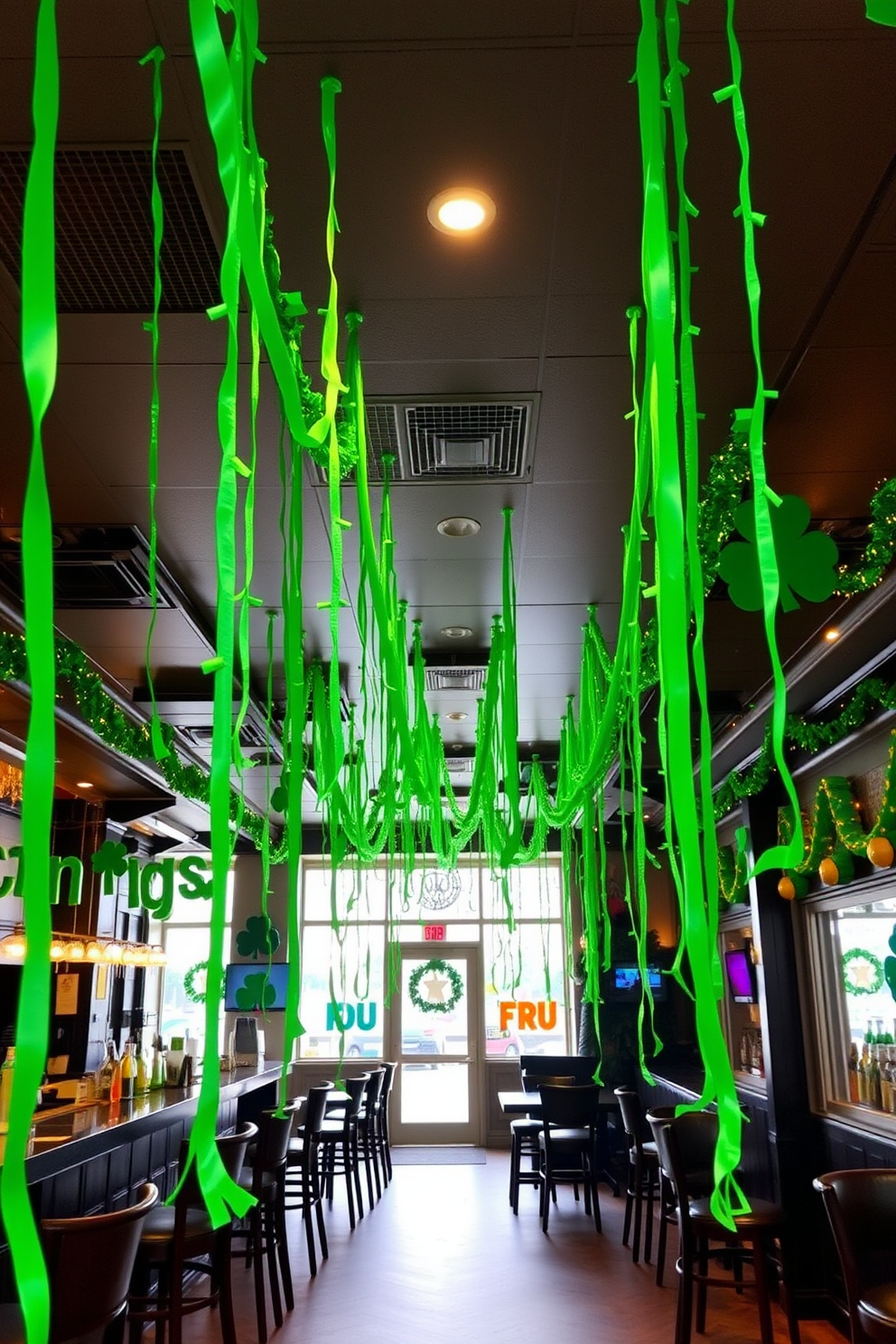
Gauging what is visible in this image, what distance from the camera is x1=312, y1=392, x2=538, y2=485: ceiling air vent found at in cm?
319

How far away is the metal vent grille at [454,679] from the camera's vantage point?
5.86 m

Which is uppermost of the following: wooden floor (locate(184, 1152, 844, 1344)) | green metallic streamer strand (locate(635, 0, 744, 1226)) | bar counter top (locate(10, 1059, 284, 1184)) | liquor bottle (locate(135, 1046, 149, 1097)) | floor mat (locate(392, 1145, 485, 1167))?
green metallic streamer strand (locate(635, 0, 744, 1226))

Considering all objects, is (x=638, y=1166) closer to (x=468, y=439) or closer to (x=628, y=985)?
(x=628, y=985)

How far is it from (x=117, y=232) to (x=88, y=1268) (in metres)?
2.68

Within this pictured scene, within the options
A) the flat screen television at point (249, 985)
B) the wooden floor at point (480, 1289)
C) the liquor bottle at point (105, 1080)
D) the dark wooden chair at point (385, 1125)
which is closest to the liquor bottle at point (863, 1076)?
the wooden floor at point (480, 1289)

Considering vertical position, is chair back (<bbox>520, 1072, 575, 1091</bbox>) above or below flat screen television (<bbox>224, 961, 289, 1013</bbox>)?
below

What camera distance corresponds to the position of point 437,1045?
11.2 meters

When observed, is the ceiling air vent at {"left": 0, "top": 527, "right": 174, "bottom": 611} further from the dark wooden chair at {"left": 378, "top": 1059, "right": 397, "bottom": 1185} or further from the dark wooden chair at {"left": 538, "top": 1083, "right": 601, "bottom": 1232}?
the dark wooden chair at {"left": 378, "top": 1059, "right": 397, "bottom": 1185}

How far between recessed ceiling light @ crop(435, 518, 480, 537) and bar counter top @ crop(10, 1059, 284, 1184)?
220 centimetres

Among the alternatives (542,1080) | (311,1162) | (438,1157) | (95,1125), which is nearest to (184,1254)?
(95,1125)

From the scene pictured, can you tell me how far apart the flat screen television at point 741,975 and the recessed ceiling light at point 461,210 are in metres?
5.61

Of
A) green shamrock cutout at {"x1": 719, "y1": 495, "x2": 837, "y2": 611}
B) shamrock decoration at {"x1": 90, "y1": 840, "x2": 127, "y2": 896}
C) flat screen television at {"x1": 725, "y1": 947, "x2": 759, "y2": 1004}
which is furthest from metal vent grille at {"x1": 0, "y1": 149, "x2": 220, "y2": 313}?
flat screen television at {"x1": 725, "y1": 947, "x2": 759, "y2": 1004}

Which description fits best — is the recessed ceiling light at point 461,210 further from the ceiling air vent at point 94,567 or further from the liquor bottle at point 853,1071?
the liquor bottle at point 853,1071

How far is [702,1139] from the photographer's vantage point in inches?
209
